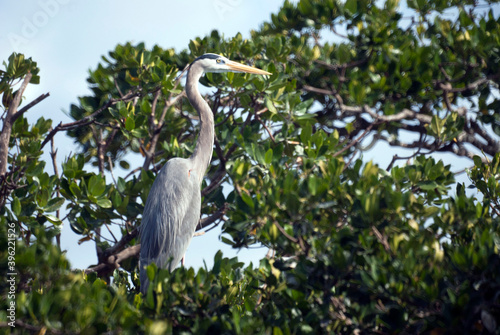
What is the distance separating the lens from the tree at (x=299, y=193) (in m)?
2.48

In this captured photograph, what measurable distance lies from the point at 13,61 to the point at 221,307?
3619 mm

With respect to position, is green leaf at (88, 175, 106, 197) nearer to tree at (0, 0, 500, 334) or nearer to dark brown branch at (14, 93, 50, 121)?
tree at (0, 0, 500, 334)

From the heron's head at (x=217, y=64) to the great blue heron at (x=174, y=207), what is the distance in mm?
532

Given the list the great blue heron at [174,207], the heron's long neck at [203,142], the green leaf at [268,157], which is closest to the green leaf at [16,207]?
the great blue heron at [174,207]

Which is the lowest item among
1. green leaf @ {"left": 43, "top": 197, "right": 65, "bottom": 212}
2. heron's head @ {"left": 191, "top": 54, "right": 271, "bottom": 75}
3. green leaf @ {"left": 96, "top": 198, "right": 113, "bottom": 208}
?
green leaf @ {"left": 43, "top": 197, "right": 65, "bottom": 212}

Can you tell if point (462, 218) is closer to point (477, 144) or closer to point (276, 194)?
point (276, 194)

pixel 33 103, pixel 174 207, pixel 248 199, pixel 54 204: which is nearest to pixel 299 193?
pixel 248 199

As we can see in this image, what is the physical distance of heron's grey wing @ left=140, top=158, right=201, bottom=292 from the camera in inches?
171

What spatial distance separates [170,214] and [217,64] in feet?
5.93

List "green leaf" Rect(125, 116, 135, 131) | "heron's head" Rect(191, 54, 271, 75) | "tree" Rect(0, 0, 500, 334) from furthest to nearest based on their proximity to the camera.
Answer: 1. "heron's head" Rect(191, 54, 271, 75)
2. "green leaf" Rect(125, 116, 135, 131)
3. "tree" Rect(0, 0, 500, 334)

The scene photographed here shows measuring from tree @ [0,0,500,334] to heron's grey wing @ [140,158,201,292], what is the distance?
0.96 feet

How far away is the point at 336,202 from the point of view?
2879 millimetres

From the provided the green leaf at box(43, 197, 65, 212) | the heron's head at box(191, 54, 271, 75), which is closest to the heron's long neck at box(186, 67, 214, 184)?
the heron's head at box(191, 54, 271, 75)

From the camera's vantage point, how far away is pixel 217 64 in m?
5.31
